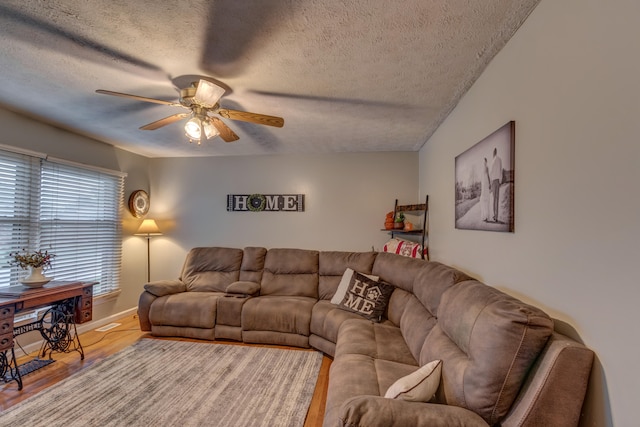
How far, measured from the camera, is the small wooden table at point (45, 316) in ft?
7.21

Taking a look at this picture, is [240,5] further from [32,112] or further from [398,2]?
[32,112]

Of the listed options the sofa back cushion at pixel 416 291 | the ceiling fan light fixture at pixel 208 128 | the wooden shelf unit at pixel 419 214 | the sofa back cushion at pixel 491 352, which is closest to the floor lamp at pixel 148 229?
the ceiling fan light fixture at pixel 208 128

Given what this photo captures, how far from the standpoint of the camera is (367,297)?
2.90 meters

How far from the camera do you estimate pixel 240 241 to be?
440 centimetres

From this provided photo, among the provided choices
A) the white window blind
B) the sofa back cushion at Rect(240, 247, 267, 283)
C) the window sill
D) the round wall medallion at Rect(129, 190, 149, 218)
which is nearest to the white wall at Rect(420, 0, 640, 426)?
the sofa back cushion at Rect(240, 247, 267, 283)

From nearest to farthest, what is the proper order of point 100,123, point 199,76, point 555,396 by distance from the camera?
point 555,396, point 199,76, point 100,123

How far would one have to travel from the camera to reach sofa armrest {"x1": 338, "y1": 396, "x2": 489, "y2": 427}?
3.48ft

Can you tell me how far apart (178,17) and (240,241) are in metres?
3.33

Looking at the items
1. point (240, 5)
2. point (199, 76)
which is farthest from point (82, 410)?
point (240, 5)

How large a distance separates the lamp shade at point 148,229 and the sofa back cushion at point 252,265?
4.66 ft

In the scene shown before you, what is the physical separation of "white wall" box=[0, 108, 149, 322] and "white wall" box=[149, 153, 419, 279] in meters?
0.25

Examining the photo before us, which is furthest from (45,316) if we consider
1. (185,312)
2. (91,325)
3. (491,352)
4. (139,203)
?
(491,352)

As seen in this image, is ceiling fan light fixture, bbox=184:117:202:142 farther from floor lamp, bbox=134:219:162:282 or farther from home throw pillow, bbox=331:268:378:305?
floor lamp, bbox=134:219:162:282

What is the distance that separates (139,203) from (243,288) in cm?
219
